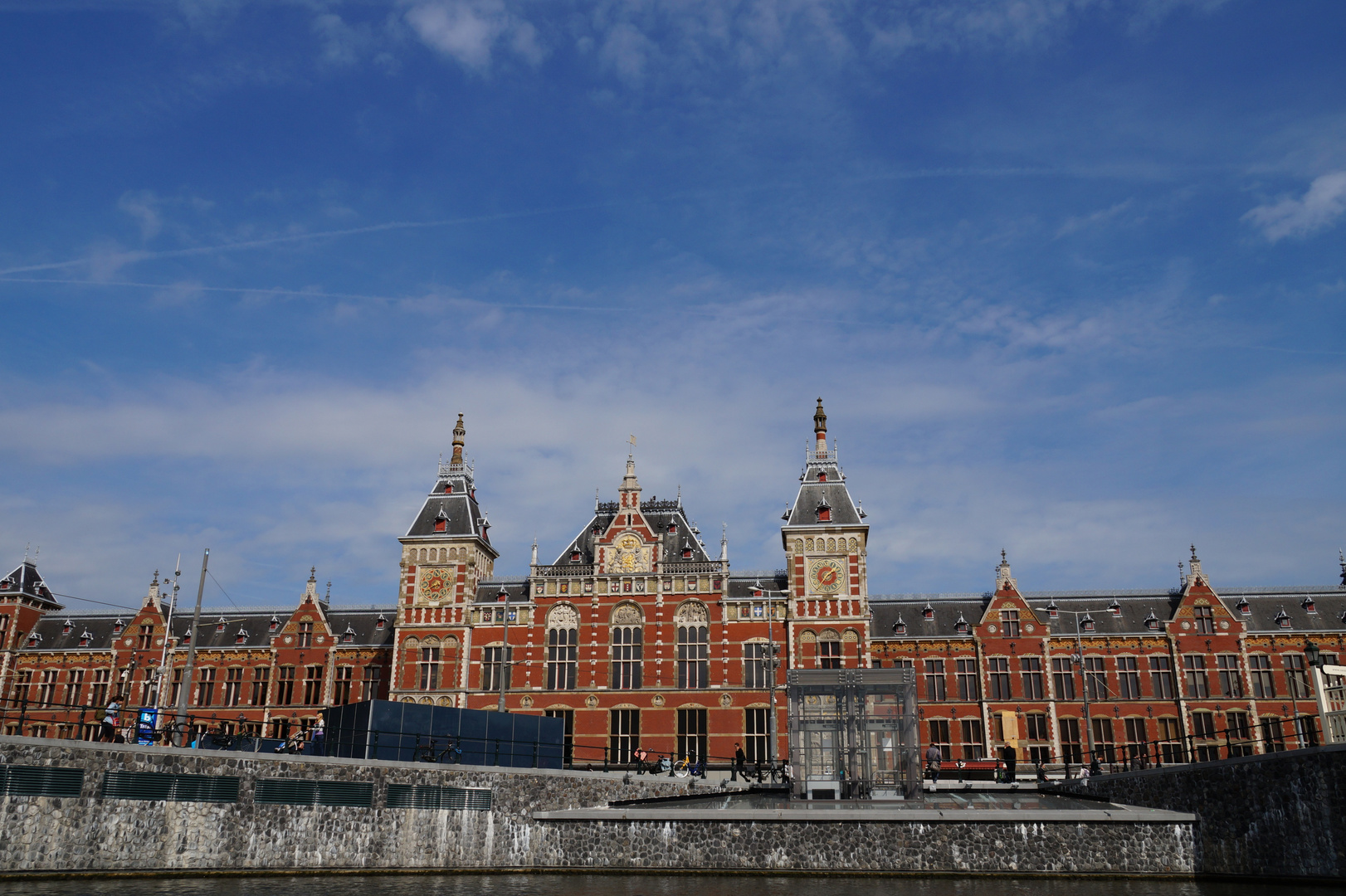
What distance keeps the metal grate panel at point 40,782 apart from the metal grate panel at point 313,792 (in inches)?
176

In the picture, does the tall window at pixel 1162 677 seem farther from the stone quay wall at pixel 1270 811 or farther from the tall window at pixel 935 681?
the stone quay wall at pixel 1270 811

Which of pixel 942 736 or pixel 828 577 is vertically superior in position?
pixel 828 577

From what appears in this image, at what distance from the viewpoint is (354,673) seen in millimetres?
60906

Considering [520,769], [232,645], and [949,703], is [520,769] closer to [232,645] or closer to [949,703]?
[949,703]

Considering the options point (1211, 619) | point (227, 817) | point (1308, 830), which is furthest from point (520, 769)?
point (1211, 619)

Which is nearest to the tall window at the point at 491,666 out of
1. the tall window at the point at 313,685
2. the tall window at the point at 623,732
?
the tall window at the point at 623,732

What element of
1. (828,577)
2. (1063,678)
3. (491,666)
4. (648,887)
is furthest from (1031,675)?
(648,887)

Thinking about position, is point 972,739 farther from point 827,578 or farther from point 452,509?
point 452,509

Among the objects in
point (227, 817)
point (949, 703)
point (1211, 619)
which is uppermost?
point (1211, 619)

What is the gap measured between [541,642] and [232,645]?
68.8 ft

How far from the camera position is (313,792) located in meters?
28.0

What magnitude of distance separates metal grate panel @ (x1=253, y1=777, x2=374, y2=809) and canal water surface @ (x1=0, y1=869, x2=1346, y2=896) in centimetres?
199

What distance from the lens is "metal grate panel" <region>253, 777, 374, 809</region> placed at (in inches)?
1075

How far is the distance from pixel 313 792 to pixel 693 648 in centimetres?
3064
